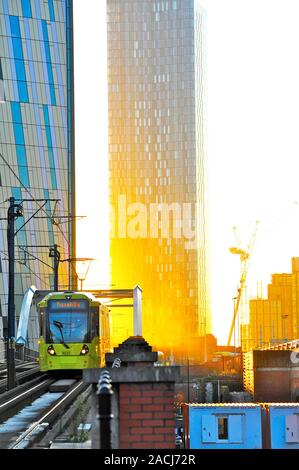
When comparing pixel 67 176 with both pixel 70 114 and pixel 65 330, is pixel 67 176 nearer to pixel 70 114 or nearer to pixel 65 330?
pixel 70 114

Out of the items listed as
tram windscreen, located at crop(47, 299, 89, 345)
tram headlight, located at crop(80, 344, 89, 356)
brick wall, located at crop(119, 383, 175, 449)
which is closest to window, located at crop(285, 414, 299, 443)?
tram headlight, located at crop(80, 344, 89, 356)

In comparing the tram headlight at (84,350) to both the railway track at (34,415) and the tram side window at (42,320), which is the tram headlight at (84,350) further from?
the railway track at (34,415)

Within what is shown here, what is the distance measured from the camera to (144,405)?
10.5m

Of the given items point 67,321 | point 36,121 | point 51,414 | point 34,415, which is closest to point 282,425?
point 67,321

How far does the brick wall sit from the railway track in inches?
275

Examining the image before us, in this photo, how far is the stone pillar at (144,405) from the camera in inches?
406

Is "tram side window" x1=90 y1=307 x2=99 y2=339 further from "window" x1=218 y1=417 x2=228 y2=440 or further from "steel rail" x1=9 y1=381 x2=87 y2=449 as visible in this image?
"window" x1=218 y1=417 x2=228 y2=440

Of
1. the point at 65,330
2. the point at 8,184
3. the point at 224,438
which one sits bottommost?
the point at 224,438

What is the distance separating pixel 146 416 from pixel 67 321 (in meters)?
27.9

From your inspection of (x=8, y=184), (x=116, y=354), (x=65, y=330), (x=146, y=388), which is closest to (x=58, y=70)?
(x=8, y=184)

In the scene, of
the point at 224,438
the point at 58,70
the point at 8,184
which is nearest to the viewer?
the point at 224,438

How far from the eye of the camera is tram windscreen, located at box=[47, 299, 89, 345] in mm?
37875
